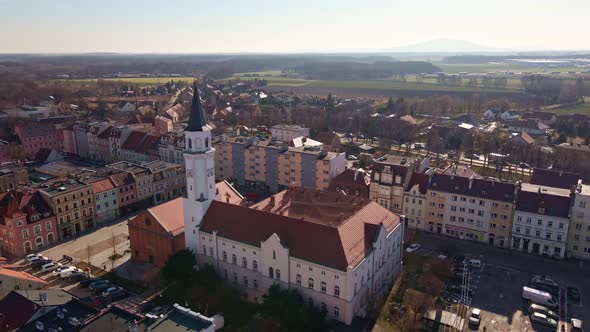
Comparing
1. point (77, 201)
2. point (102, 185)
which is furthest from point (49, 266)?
point (102, 185)

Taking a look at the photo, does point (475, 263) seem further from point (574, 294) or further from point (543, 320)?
point (543, 320)

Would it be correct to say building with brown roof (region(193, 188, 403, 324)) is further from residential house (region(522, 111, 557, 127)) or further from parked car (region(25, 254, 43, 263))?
residential house (region(522, 111, 557, 127))

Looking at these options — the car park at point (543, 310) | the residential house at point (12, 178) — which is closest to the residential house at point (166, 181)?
the residential house at point (12, 178)

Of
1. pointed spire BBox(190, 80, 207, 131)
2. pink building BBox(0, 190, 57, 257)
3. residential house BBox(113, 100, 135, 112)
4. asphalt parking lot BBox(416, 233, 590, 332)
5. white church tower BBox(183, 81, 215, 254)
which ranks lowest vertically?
asphalt parking lot BBox(416, 233, 590, 332)

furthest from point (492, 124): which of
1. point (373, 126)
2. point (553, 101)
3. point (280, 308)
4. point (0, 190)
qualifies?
point (0, 190)

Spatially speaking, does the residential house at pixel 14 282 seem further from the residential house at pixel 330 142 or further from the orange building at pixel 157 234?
the residential house at pixel 330 142

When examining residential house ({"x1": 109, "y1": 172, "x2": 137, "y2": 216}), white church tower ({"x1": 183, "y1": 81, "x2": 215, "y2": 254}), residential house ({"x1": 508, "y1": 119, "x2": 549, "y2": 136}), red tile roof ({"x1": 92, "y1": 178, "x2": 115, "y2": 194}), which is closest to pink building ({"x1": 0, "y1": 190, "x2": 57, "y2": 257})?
red tile roof ({"x1": 92, "y1": 178, "x2": 115, "y2": 194})
